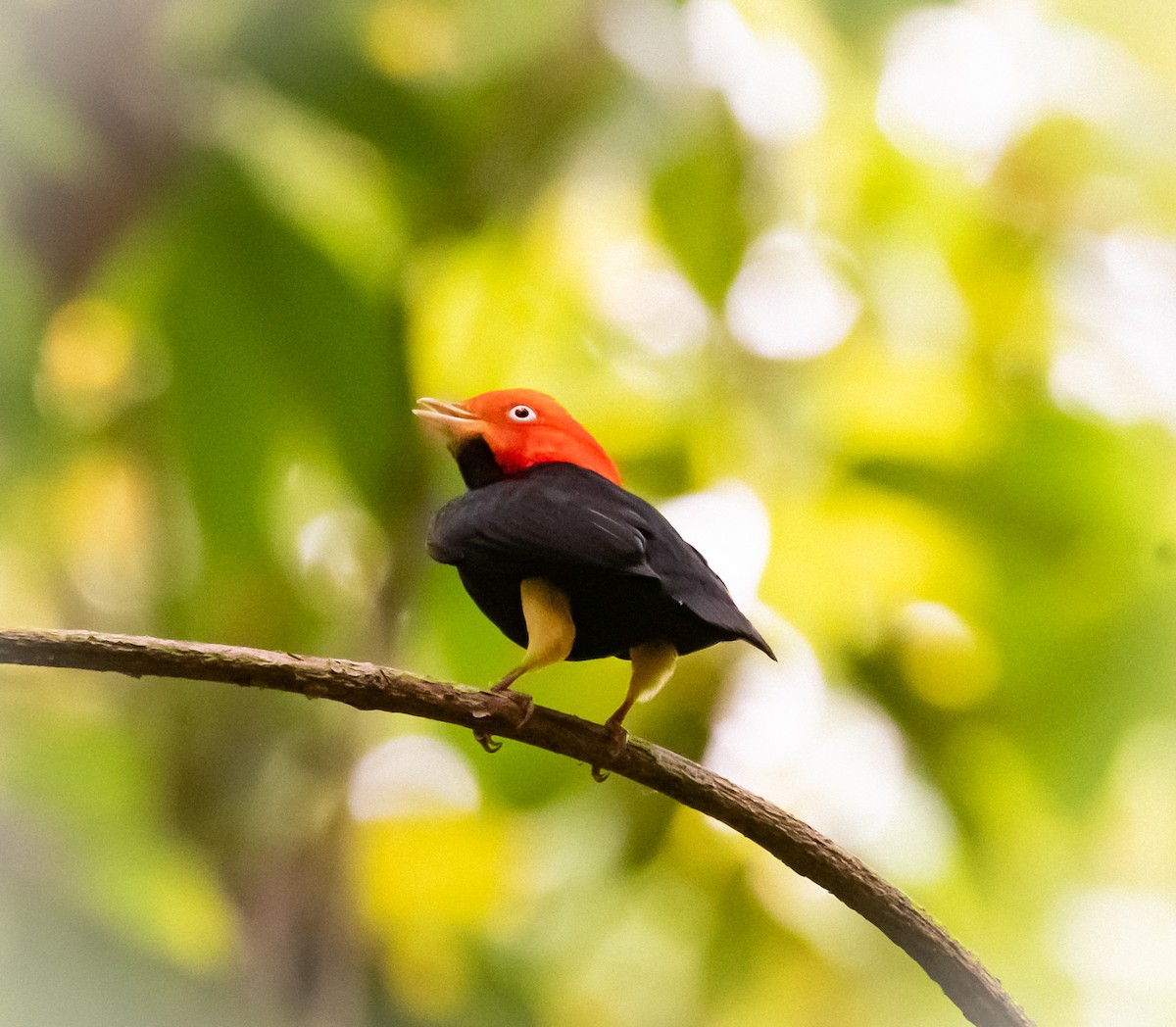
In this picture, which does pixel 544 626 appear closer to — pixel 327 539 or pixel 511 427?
pixel 511 427

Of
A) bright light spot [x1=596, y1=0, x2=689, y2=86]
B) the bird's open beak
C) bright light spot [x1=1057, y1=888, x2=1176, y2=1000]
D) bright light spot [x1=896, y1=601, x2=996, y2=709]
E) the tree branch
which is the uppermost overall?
bright light spot [x1=596, y1=0, x2=689, y2=86]

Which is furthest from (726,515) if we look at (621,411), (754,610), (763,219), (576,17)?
(576,17)

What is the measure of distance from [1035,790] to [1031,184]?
27.7 inches

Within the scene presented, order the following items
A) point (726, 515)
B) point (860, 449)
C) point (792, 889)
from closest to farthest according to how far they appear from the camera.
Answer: point (726, 515) < point (792, 889) < point (860, 449)

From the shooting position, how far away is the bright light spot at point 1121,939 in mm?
1104

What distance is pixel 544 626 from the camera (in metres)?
0.65

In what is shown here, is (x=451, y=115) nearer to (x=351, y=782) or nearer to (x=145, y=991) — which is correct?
(x=351, y=782)

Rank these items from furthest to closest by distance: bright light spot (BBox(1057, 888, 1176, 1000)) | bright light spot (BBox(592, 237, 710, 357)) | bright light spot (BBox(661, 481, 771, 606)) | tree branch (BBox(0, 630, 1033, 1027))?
1. bright light spot (BBox(592, 237, 710, 357))
2. bright light spot (BBox(1057, 888, 1176, 1000))
3. bright light spot (BBox(661, 481, 771, 606))
4. tree branch (BBox(0, 630, 1033, 1027))

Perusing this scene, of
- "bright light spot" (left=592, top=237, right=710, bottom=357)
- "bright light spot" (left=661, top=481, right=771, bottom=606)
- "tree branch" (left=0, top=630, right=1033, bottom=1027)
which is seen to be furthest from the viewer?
"bright light spot" (left=592, top=237, right=710, bottom=357)

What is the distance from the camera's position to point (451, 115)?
1.21 meters

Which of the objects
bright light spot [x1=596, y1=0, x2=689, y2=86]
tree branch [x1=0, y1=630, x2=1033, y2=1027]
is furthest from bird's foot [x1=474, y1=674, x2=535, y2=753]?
bright light spot [x1=596, y1=0, x2=689, y2=86]

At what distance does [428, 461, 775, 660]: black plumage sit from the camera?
25.3 inches

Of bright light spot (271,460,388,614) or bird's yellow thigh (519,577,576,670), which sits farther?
bright light spot (271,460,388,614)

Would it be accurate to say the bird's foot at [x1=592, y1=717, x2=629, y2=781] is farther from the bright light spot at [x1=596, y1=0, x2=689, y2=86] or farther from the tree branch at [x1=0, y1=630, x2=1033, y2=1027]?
the bright light spot at [x1=596, y1=0, x2=689, y2=86]
